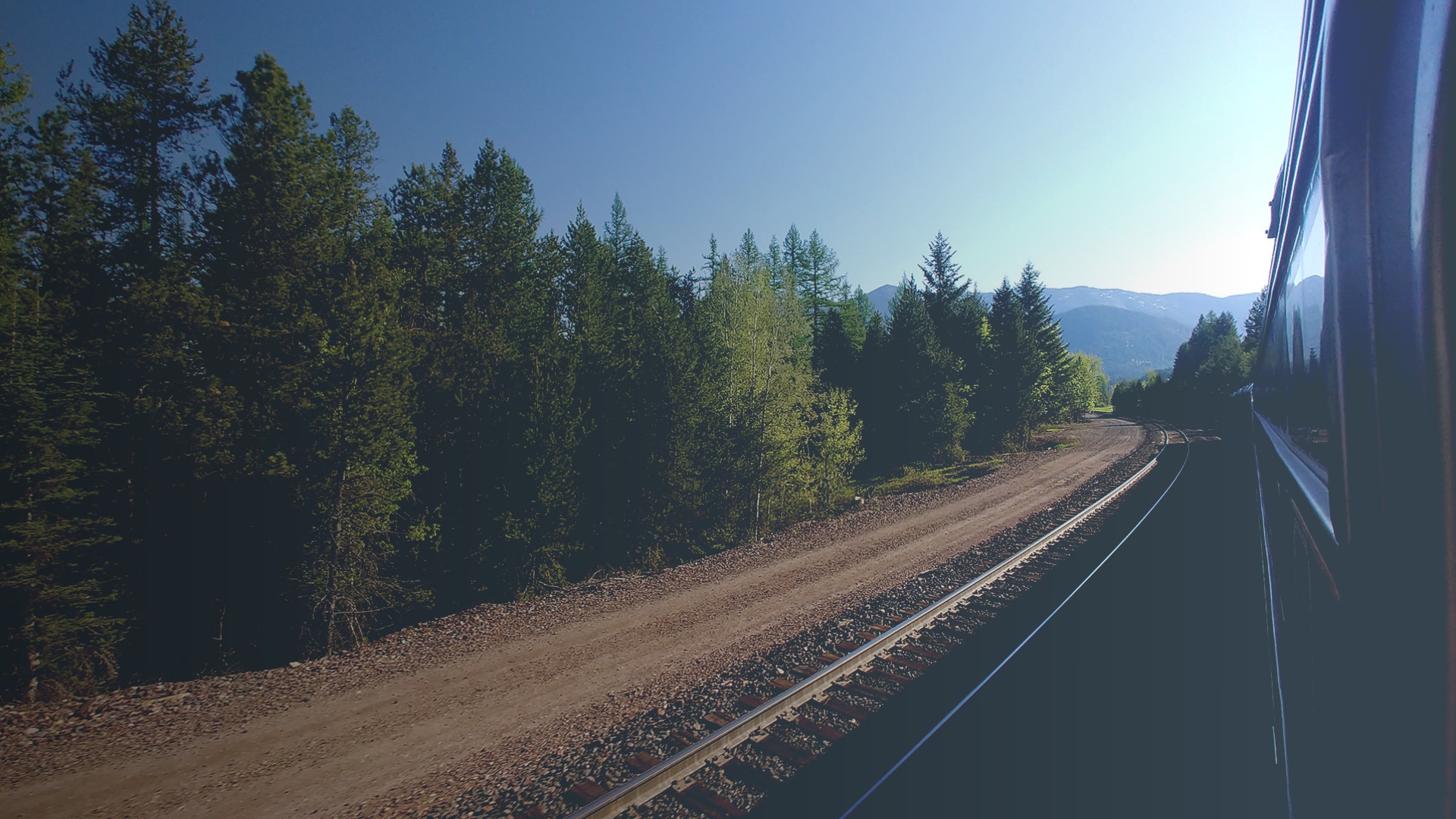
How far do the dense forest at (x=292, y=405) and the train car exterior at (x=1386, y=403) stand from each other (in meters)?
14.0

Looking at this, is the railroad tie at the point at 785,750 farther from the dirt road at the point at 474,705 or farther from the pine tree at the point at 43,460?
the pine tree at the point at 43,460

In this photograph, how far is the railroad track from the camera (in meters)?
5.59

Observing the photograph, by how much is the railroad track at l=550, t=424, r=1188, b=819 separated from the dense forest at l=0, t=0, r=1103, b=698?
865cm

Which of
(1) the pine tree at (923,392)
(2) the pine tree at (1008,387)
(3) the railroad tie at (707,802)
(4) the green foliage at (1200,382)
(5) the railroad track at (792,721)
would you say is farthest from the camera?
(4) the green foliage at (1200,382)

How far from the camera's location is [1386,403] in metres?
1.26

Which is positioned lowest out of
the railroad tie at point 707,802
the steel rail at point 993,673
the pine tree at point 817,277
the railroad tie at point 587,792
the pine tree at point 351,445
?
the railroad tie at point 587,792

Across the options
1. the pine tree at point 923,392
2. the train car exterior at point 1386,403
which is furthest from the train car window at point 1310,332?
the pine tree at point 923,392

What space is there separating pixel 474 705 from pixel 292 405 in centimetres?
783

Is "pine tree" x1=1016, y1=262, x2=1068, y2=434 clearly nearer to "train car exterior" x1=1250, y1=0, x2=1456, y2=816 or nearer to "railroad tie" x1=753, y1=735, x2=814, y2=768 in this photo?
"railroad tie" x1=753, y1=735, x2=814, y2=768

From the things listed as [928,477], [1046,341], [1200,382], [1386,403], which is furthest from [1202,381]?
[1386,403]

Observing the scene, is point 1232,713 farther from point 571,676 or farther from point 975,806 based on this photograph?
point 571,676

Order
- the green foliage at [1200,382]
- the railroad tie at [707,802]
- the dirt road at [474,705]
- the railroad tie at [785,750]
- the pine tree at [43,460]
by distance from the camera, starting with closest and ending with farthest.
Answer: the railroad tie at [707,802] < the railroad tie at [785,750] < the dirt road at [474,705] < the pine tree at [43,460] < the green foliage at [1200,382]

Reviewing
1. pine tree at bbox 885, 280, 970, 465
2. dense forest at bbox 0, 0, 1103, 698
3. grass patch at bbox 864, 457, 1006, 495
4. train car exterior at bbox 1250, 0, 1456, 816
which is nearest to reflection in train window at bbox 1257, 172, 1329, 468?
train car exterior at bbox 1250, 0, 1456, 816

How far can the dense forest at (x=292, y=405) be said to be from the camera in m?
→ 9.75
